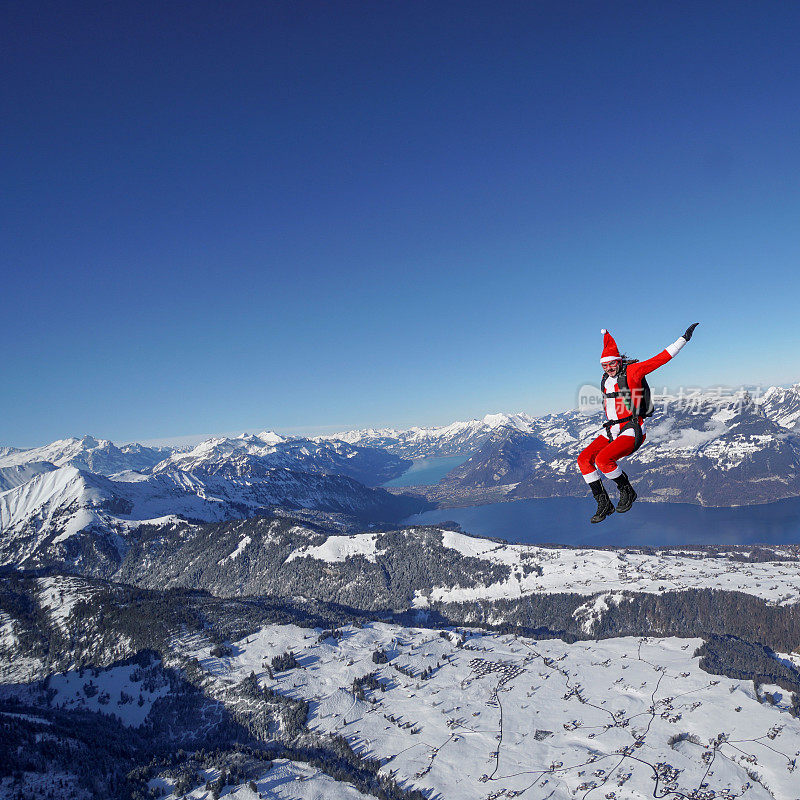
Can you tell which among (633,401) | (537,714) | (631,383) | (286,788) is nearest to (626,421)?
(633,401)

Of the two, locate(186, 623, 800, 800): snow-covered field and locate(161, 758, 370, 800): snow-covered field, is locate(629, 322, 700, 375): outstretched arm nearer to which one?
locate(186, 623, 800, 800): snow-covered field

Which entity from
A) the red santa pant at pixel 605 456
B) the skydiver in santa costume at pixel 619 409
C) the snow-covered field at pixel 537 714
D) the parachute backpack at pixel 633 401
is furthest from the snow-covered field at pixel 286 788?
the parachute backpack at pixel 633 401

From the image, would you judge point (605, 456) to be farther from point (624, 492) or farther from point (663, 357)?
point (663, 357)

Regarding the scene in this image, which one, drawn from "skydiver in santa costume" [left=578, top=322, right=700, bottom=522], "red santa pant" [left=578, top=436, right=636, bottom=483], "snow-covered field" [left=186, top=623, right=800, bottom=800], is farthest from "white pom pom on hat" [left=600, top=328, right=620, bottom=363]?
"snow-covered field" [left=186, top=623, right=800, bottom=800]

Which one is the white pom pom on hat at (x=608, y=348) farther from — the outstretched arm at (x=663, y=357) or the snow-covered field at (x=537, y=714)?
the snow-covered field at (x=537, y=714)

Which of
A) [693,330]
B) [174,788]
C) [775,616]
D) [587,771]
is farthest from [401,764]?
[775,616]

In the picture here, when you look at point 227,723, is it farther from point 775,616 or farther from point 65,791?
point 775,616
